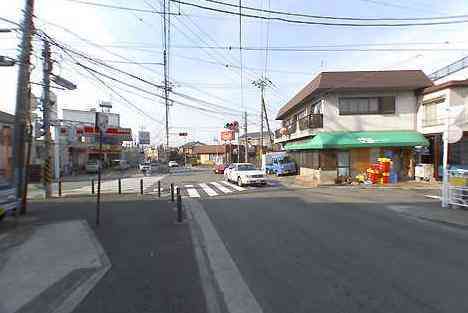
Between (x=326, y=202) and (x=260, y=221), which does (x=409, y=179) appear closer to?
(x=326, y=202)

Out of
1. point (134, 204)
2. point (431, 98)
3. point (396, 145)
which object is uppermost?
point (431, 98)

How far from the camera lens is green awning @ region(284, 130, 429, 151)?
2598 cm

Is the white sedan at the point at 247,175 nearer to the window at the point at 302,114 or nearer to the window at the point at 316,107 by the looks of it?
the window at the point at 316,107

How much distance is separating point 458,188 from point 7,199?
14.7m

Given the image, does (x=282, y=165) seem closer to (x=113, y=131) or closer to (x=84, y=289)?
(x=113, y=131)

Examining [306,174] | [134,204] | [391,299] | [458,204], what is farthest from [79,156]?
[391,299]

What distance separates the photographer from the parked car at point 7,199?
1130cm

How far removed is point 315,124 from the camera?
28.8 metres

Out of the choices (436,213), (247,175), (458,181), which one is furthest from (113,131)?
(436,213)

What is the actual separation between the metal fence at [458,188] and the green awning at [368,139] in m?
11.7

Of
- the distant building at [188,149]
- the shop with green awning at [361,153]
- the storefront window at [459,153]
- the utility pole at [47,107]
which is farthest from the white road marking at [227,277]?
the distant building at [188,149]

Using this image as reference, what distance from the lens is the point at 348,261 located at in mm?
6871

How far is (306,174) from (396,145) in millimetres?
9132

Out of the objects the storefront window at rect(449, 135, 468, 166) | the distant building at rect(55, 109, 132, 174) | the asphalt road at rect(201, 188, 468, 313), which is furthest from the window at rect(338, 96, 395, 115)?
the distant building at rect(55, 109, 132, 174)
